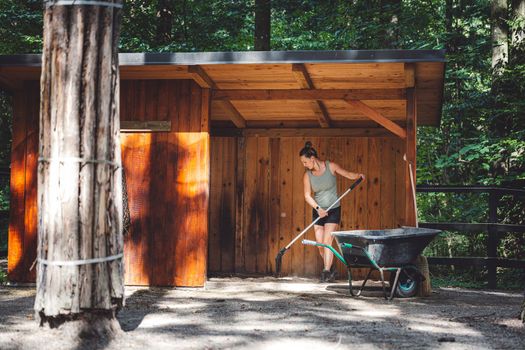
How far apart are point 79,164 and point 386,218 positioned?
6783mm

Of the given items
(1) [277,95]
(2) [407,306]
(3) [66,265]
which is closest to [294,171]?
(1) [277,95]

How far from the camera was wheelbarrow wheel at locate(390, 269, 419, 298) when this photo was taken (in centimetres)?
727

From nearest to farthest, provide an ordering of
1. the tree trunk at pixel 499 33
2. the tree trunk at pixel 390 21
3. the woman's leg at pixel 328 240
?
the woman's leg at pixel 328 240 → the tree trunk at pixel 499 33 → the tree trunk at pixel 390 21

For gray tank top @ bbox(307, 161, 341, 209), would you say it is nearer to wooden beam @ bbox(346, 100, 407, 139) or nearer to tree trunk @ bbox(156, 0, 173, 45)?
wooden beam @ bbox(346, 100, 407, 139)

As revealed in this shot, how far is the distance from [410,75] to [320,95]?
4.15ft

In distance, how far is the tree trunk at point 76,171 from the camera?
430cm

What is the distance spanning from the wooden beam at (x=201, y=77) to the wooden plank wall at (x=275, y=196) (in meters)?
2.61

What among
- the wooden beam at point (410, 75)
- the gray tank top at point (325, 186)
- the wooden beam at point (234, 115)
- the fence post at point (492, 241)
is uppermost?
the wooden beam at point (410, 75)

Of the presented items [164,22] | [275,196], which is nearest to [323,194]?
[275,196]

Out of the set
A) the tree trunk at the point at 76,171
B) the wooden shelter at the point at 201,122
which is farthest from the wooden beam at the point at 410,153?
the tree trunk at the point at 76,171

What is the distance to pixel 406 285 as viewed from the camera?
24.1ft

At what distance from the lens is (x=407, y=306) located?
662 centimetres

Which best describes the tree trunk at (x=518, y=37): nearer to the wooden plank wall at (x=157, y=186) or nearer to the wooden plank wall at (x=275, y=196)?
the wooden plank wall at (x=275, y=196)

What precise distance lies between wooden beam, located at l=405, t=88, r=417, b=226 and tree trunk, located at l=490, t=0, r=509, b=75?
153 inches
